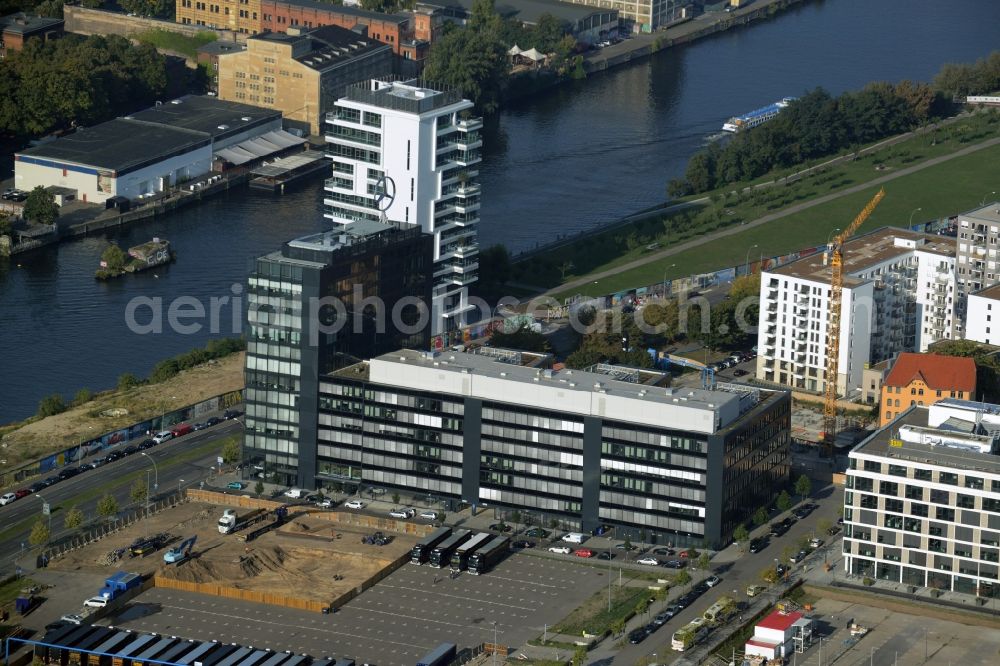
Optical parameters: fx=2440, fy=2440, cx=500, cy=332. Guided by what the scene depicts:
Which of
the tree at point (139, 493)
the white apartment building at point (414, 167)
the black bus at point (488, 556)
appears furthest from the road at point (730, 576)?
the white apartment building at point (414, 167)

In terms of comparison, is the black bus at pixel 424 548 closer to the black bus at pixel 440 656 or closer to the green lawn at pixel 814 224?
the black bus at pixel 440 656

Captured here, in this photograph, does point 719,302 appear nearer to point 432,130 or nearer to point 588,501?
point 432,130

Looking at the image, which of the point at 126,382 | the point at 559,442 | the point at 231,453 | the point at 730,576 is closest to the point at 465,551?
the point at 559,442

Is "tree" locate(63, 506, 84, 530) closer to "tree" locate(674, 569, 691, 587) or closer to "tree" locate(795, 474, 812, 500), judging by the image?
"tree" locate(674, 569, 691, 587)

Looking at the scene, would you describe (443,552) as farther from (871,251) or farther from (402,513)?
(871,251)

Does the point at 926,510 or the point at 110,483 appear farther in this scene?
the point at 110,483
